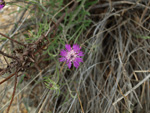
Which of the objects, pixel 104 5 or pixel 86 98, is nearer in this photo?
pixel 86 98

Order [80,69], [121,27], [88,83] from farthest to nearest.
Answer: [121,27] → [88,83] → [80,69]

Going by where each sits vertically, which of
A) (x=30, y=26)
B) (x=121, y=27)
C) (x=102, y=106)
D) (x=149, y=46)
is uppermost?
(x=30, y=26)

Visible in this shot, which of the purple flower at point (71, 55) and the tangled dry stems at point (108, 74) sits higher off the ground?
the purple flower at point (71, 55)

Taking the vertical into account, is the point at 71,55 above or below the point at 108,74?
Answer: above

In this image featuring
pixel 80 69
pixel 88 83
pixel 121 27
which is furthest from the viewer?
pixel 121 27

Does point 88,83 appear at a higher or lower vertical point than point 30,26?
lower

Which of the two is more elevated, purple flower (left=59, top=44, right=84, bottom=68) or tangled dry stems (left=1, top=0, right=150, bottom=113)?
purple flower (left=59, top=44, right=84, bottom=68)

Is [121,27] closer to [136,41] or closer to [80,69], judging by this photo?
[136,41]

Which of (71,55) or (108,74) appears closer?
(71,55)

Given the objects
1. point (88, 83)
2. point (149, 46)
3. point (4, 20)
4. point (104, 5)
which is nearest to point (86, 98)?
point (88, 83)
